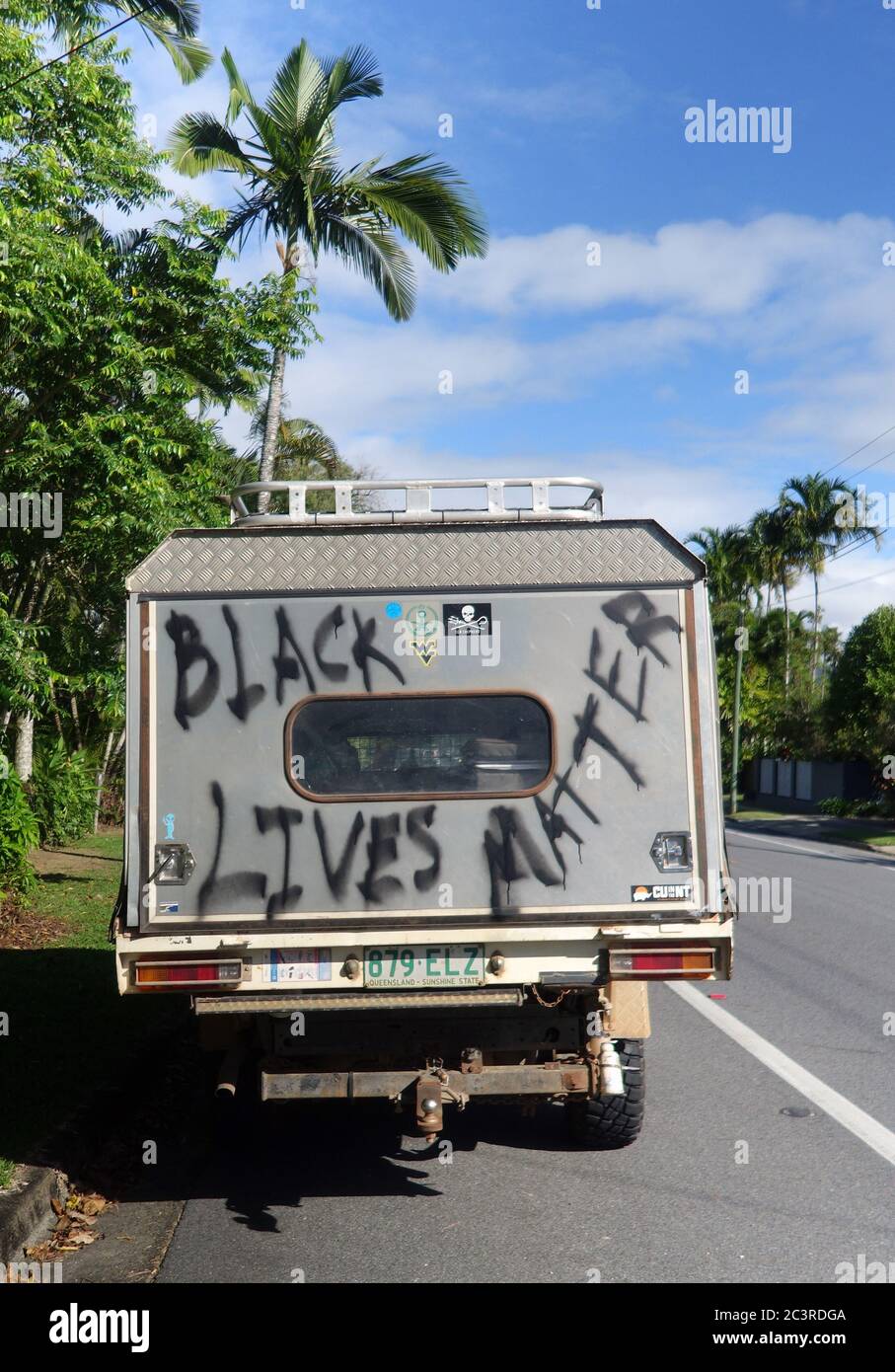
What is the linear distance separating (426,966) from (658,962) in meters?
0.95

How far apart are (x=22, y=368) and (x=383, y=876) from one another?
8.13m

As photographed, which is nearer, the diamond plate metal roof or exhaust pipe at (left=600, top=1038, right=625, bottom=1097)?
the diamond plate metal roof

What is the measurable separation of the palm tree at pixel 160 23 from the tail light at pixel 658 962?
11.7m

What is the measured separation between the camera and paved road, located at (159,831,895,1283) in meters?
4.64

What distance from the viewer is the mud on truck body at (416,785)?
5066 mm

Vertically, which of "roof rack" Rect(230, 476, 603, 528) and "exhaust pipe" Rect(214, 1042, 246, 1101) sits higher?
"roof rack" Rect(230, 476, 603, 528)

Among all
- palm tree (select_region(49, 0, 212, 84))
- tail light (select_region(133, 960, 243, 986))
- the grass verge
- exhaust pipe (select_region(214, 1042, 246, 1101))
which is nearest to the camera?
tail light (select_region(133, 960, 243, 986))

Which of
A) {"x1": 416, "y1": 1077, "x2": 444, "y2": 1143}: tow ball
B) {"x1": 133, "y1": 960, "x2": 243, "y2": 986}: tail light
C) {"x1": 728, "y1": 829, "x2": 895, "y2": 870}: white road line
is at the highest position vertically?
{"x1": 133, "y1": 960, "x2": 243, "y2": 986}: tail light

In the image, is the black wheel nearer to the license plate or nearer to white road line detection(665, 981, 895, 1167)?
the license plate

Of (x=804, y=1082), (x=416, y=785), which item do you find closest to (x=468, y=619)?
(x=416, y=785)

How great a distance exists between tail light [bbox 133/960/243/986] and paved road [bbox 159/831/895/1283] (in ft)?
3.31

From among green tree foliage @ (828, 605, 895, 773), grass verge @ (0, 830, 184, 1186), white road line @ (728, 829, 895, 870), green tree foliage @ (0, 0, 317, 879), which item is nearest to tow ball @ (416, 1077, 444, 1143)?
grass verge @ (0, 830, 184, 1186)

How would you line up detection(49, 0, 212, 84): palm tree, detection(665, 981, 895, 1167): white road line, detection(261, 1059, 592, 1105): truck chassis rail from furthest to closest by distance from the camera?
1. detection(49, 0, 212, 84): palm tree
2. detection(665, 981, 895, 1167): white road line
3. detection(261, 1059, 592, 1105): truck chassis rail
